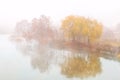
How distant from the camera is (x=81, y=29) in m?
23.9

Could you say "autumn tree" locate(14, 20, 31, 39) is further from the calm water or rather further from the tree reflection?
the calm water

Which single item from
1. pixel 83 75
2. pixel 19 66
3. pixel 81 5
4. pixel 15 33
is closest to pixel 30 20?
pixel 15 33

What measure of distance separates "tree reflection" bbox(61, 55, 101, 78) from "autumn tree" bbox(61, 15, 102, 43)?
6.15m

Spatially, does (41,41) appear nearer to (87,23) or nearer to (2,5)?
(87,23)

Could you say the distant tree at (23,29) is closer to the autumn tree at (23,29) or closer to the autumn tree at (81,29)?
the autumn tree at (23,29)

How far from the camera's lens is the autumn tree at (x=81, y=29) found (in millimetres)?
23531

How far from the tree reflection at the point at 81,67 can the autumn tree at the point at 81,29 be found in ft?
20.2

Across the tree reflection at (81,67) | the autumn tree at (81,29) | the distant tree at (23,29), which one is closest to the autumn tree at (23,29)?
the distant tree at (23,29)

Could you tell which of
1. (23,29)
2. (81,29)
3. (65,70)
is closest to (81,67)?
(65,70)

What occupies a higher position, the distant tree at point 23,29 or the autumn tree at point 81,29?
the distant tree at point 23,29

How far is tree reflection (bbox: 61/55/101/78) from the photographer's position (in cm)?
1251

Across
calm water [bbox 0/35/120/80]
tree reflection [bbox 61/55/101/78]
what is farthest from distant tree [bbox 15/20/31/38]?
calm water [bbox 0/35/120/80]

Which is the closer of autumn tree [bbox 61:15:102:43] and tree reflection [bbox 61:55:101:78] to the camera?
tree reflection [bbox 61:55:101:78]

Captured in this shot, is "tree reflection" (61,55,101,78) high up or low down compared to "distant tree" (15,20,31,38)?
down
